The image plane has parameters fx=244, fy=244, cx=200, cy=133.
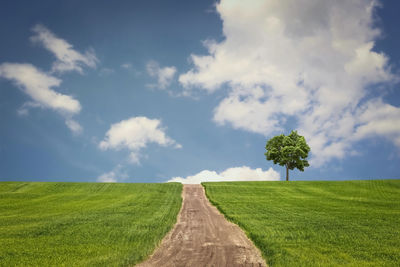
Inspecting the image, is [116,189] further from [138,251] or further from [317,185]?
[317,185]

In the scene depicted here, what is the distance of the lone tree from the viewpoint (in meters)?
63.8

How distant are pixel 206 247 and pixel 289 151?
55.4m

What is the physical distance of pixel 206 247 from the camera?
13484 millimetres

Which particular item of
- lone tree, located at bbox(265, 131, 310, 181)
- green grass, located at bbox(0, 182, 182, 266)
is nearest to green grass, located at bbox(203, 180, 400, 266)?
green grass, located at bbox(0, 182, 182, 266)

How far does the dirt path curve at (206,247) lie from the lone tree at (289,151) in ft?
160

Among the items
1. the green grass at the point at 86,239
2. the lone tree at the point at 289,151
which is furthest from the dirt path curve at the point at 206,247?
the lone tree at the point at 289,151

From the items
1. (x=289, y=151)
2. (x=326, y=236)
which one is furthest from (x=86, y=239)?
(x=289, y=151)

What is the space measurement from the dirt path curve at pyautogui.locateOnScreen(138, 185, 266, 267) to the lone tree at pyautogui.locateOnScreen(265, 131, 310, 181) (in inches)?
1920

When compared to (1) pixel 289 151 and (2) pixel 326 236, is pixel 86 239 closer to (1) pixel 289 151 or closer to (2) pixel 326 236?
(2) pixel 326 236

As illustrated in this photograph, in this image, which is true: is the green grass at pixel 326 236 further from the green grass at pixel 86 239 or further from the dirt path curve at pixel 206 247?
the green grass at pixel 86 239

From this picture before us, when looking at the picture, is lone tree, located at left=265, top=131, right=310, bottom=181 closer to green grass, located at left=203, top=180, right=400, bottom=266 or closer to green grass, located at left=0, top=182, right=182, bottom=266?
green grass, located at left=203, top=180, right=400, bottom=266

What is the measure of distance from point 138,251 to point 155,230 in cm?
440

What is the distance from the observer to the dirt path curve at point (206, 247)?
37.4ft

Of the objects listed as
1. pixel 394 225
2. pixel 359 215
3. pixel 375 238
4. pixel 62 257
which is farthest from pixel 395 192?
pixel 62 257
